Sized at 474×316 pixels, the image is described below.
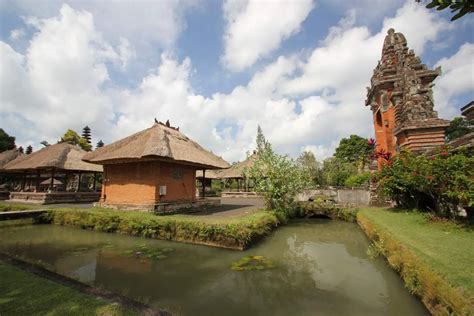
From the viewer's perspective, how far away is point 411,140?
→ 1155 cm

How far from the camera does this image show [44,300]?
414 cm

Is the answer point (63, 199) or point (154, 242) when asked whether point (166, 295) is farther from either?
point (63, 199)

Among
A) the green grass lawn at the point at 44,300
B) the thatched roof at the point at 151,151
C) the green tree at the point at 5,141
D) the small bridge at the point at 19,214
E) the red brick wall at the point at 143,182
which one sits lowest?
the green grass lawn at the point at 44,300

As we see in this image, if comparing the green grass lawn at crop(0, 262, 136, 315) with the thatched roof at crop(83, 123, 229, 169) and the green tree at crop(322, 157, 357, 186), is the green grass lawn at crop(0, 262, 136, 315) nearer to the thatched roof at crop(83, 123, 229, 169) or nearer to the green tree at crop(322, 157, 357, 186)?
the thatched roof at crop(83, 123, 229, 169)

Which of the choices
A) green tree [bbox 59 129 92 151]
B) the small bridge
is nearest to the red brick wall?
the small bridge

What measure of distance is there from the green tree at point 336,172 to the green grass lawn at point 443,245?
28415 mm

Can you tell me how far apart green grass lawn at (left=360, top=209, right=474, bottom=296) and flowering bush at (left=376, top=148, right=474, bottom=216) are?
0.90 m

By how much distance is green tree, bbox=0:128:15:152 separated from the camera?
37428 millimetres

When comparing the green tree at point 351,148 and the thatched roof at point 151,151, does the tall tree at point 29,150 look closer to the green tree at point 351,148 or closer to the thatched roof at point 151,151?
the thatched roof at point 151,151

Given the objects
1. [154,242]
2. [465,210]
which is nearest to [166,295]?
[154,242]

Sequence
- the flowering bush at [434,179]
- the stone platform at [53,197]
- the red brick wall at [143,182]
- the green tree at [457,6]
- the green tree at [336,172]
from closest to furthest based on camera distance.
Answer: the green tree at [457,6] < the flowering bush at [434,179] < the red brick wall at [143,182] < the stone platform at [53,197] < the green tree at [336,172]

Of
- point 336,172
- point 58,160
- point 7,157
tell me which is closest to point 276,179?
point 58,160

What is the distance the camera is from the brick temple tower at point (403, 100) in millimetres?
11367

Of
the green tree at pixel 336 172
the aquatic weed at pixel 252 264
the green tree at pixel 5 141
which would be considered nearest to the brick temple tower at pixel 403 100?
the aquatic weed at pixel 252 264
